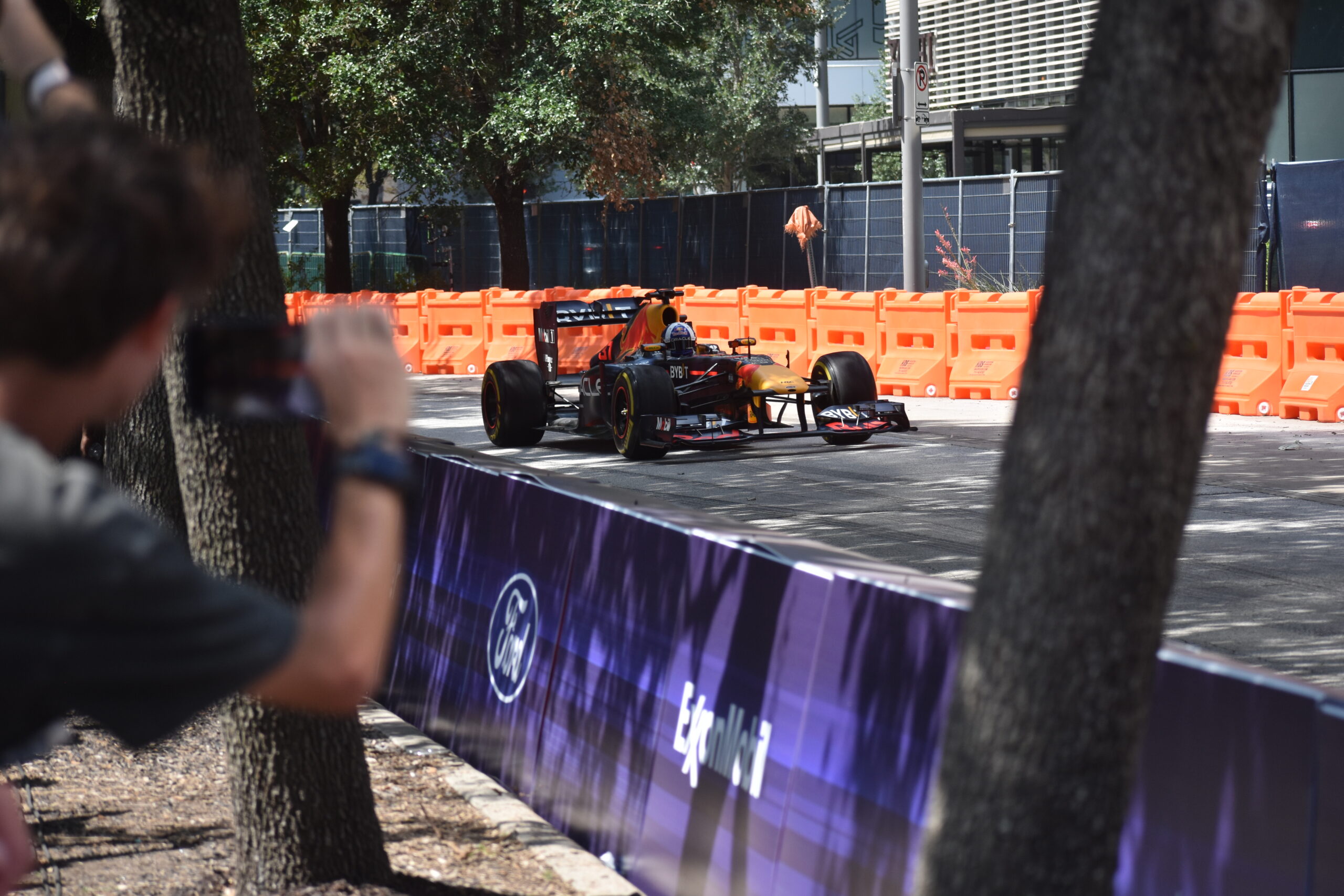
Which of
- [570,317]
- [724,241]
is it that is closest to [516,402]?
[570,317]

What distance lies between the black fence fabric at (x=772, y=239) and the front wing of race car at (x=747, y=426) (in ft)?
15.8

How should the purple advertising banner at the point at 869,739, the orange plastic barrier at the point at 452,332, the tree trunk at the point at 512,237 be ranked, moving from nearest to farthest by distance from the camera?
the purple advertising banner at the point at 869,739, the orange plastic barrier at the point at 452,332, the tree trunk at the point at 512,237

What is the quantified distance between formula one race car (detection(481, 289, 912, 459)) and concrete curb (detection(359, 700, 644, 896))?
6.85 meters

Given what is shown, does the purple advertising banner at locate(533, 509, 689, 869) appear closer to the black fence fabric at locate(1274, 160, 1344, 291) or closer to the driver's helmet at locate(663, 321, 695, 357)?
the driver's helmet at locate(663, 321, 695, 357)

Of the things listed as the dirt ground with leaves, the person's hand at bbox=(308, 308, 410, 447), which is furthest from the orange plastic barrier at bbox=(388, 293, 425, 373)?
the person's hand at bbox=(308, 308, 410, 447)

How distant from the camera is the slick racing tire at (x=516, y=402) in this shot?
48.9 ft

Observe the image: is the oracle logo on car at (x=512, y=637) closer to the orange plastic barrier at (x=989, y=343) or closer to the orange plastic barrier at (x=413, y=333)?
the orange plastic barrier at (x=989, y=343)

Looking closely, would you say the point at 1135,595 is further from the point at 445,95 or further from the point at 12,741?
the point at 445,95

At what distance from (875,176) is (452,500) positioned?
51905 millimetres

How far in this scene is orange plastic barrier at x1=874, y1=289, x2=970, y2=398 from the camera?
59.7ft

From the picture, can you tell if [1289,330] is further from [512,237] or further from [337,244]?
[337,244]

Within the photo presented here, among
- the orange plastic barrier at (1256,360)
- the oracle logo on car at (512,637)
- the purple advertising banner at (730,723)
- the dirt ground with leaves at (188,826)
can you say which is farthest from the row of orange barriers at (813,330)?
the purple advertising banner at (730,723)

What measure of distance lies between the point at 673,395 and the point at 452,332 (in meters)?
12.2

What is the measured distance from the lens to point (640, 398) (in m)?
13.5
